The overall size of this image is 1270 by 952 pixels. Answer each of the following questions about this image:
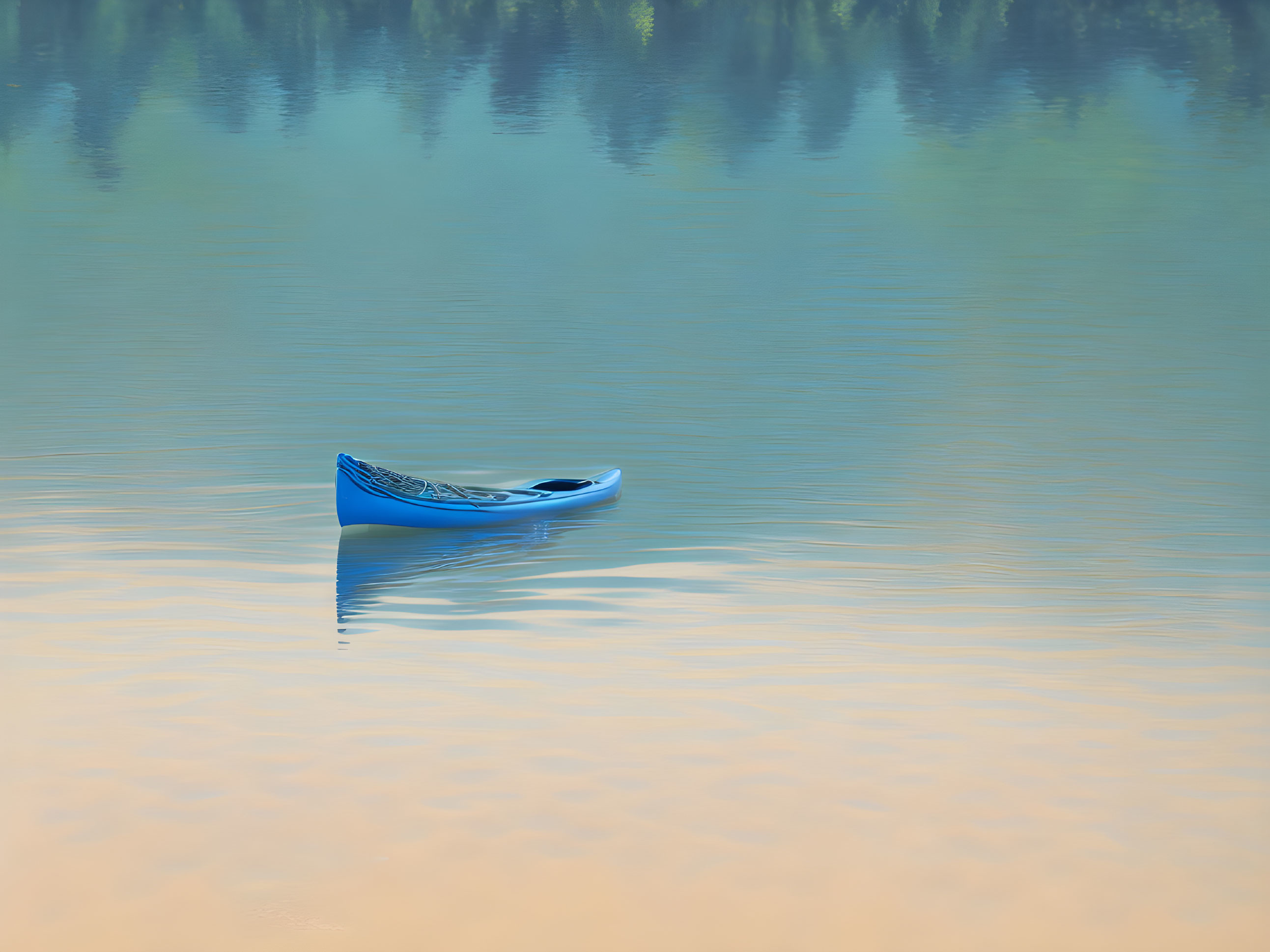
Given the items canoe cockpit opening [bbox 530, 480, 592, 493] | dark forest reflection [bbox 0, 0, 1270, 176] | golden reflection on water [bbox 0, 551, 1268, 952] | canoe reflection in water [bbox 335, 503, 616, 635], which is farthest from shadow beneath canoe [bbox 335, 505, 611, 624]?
dark forest reflection [bbox 0, 0, 1270, 176]

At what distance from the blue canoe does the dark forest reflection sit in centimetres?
2387

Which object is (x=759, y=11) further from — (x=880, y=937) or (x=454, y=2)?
(x=880, y=937)

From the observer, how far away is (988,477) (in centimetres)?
1233

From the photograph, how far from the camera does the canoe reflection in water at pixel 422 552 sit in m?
8.66

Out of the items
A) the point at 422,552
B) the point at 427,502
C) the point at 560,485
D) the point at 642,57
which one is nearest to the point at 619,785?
the point at 422,552

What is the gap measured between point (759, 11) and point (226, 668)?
32431 mm

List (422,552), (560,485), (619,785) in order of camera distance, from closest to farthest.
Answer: (619,785), (422,552), (560,485)

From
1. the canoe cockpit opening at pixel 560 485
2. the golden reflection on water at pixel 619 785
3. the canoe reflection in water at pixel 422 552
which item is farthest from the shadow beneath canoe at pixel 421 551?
the golden reflection on water at pixel 619 785

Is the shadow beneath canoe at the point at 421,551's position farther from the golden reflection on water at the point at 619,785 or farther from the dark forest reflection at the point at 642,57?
the dark forest reflection at the point at 642,57

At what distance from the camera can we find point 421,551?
9672 mm

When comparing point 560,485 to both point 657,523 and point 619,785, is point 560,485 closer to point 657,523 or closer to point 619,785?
point 657,523

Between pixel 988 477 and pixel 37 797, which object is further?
pixel 988 477

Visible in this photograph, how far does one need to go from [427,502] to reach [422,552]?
20.6 inches

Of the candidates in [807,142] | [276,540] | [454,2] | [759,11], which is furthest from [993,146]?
[276,540]
